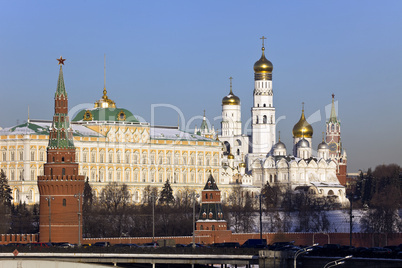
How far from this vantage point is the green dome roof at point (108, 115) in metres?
189

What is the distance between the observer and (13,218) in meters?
148

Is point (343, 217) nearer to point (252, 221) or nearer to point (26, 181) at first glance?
point (252, 221)

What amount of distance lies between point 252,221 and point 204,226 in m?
21.4

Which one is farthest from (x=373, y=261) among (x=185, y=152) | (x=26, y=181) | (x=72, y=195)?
(x=185, y=152)

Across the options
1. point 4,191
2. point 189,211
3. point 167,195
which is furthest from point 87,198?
point 167,195

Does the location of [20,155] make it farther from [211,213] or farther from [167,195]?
[211,213]

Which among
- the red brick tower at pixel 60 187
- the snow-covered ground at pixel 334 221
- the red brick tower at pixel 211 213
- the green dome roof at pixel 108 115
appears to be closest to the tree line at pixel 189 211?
the snow-covered ground at pixel 334 221

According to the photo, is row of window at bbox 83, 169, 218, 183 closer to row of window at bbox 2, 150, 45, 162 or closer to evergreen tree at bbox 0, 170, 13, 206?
row of window at bbox 2, 150, 45, 162

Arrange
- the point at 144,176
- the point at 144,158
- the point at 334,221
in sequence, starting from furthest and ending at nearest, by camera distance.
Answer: the point at 144,158
the point at 144,176
the point at 334,221

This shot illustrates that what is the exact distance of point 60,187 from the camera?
13012 cm

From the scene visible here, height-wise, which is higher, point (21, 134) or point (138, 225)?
point (21, 134)

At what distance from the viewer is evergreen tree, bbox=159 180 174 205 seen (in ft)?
570

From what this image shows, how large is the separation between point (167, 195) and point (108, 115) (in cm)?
1710

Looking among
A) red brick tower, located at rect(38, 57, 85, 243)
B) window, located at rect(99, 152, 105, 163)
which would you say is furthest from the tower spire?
window, located at rect(99, 152, 105, 163)
